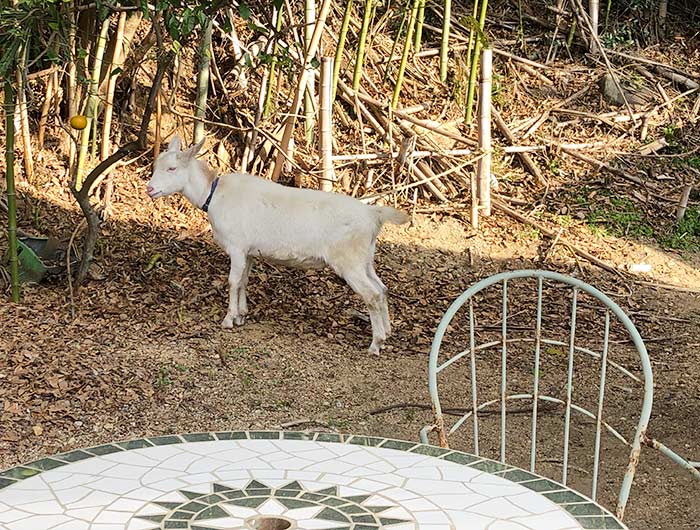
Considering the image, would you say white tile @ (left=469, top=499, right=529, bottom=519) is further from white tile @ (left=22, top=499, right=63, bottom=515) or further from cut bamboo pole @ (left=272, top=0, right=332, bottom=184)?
cut bamboo pole @ (left=272, top=0, right=332, bottom=184)

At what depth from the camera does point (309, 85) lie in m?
7.33

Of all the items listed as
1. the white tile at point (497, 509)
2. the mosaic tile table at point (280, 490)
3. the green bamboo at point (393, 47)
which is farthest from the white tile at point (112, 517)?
the green bamboo at point (393, 47)

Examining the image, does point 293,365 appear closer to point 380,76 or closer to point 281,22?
point 281,22

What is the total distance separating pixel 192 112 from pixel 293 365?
302 centimetres

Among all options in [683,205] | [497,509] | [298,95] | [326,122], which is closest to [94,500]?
[497,509]

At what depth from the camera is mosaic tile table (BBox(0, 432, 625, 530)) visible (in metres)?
1.76

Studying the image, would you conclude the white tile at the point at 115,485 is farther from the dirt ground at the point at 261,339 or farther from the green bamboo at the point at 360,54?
the green bamboo at the point at 360,54

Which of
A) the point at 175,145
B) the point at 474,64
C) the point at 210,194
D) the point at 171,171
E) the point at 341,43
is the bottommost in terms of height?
the point at 210,194

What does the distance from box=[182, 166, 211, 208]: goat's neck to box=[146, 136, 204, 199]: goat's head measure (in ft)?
0.08

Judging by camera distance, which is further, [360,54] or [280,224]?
[360,54]

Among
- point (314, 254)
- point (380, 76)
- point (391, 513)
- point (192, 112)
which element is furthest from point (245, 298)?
point (391, 513)

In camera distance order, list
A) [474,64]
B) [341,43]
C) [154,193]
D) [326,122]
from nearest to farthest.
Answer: [154,193], [326,122], [341,43], [474,64]

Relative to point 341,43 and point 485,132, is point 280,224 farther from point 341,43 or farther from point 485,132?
point 485,132

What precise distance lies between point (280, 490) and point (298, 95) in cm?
524
